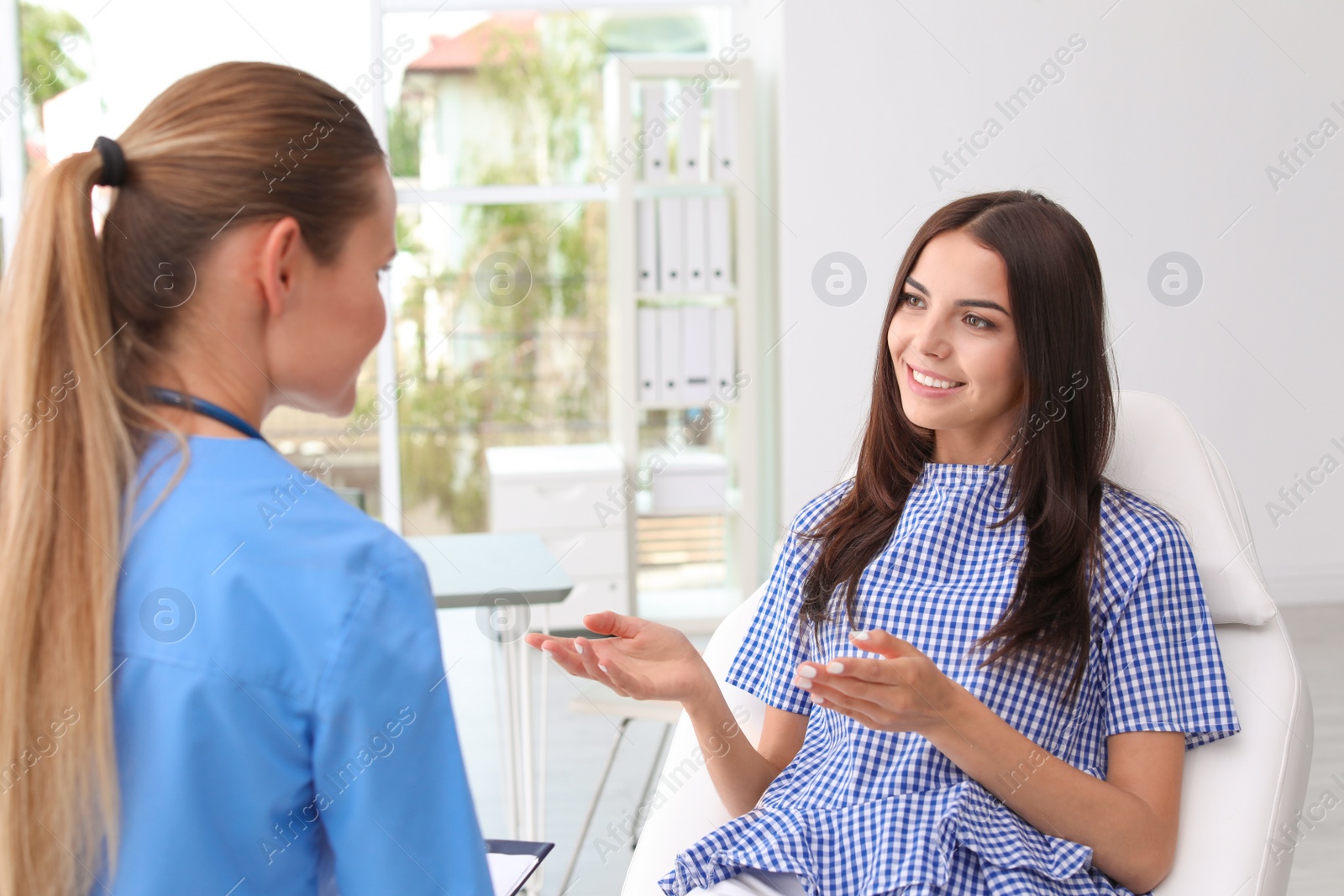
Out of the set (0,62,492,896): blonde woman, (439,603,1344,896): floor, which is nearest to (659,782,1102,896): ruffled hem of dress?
(0,62,492,896): blonde woman

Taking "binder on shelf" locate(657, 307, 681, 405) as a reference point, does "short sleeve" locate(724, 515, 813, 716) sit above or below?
below

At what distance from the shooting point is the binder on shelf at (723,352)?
14.2 feet

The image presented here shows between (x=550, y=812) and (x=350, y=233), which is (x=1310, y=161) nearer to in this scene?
(x=550, y=812)

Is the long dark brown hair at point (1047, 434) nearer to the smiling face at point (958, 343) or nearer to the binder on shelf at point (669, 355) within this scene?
the smiling face at point (958, 343)

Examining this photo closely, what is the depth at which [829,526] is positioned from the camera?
5.31 feet

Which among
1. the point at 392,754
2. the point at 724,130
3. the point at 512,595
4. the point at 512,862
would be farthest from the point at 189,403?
the point at 724,130

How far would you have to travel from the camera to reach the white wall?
4148mm

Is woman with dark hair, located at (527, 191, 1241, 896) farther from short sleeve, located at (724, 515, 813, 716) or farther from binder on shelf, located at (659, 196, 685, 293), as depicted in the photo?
binder on shelf, located at (659, 196, 685, 293)

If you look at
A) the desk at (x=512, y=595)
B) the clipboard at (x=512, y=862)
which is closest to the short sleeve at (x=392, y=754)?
the clipboard at (x=512, y=862)

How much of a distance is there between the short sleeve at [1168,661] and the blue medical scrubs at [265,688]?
0.89 metres

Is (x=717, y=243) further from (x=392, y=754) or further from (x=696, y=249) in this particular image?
(x=392, y=754)

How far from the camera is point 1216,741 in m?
1.40

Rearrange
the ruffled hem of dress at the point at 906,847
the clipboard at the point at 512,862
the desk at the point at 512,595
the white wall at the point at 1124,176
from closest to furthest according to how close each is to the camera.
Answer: the clipboard at the point at 512,862
the ruffled hem of dress at the point at 906,847
the desk at the point at 512,595
the white wall at the point at 1124,176

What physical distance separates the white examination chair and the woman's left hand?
388 mm
